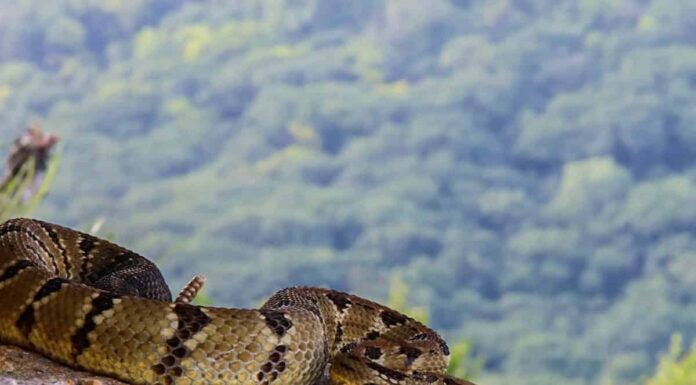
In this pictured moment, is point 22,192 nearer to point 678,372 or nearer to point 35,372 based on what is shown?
point 35,372

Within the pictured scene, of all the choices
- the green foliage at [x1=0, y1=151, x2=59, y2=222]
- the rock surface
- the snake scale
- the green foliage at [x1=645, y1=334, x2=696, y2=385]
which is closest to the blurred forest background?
the green foliage at [x1=645, y1=334, x2=696, y2=385]

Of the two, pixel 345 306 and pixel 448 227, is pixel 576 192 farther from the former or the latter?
pixel 345 306

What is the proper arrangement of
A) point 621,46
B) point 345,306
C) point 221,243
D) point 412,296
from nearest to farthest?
1. point 345,306
2. point 412,296
3. point 221,243
4. point 621,46

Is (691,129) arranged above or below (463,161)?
above

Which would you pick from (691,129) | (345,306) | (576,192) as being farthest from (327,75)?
(345,306)

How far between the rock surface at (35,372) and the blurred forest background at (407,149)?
31.4 metres

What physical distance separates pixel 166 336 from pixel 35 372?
40 cm

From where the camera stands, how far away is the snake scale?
3441mm

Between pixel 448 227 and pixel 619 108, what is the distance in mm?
7888

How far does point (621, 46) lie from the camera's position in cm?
4519

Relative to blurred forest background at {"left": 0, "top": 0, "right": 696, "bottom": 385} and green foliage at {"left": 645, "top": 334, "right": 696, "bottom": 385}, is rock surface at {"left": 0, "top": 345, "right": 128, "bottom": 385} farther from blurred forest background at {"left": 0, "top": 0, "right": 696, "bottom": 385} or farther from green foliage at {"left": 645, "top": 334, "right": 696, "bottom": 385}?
blurred forest background at {"left": 0, "top": 0, "right": 696, "bottom": 385}

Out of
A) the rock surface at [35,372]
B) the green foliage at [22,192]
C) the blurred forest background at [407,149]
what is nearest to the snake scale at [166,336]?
the rock surface at [35,372]

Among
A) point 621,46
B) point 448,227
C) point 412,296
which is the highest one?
point 621,46

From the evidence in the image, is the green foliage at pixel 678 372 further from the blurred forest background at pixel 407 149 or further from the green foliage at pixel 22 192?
the blurred forest background at pixel 407 149
